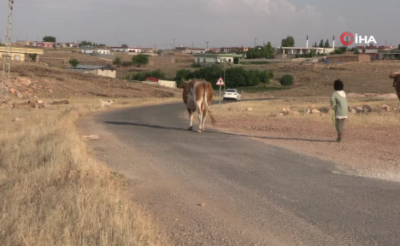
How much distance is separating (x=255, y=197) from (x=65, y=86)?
190 ft

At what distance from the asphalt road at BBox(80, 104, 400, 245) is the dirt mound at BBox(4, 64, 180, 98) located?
45.4 m

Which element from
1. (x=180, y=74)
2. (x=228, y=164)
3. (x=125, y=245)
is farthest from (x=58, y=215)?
(x=180, y=74)

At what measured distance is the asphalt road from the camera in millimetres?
6504

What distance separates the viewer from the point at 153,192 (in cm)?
886

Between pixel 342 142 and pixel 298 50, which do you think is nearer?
pixel 342 142

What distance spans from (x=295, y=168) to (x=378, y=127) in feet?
31.7

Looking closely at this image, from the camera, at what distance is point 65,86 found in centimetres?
6341

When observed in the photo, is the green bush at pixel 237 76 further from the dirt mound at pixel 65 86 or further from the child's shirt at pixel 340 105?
the child's shirt at pixel 340 105

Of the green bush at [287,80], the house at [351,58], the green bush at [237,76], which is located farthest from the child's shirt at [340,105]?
the house at [351,58]

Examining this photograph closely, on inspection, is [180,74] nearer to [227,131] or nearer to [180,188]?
[227,131]

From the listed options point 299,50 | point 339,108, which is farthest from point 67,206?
point 299,50

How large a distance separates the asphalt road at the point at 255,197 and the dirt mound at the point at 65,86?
4537 cm

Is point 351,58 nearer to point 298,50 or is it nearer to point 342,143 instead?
point 298,50

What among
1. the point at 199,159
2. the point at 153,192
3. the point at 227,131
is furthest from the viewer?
the point at 227,131
